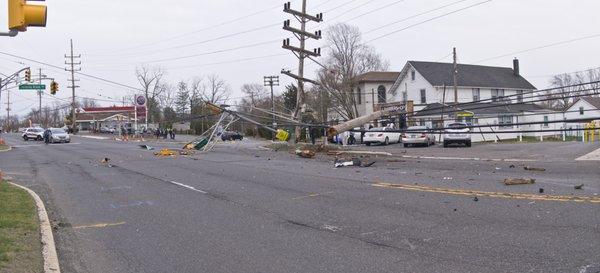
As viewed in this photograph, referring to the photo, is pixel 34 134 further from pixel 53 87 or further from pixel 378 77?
pixel 378 77

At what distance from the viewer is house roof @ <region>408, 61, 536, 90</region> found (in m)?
59.2

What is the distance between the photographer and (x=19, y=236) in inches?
320

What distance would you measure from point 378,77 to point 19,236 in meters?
68.1

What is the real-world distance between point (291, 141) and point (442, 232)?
103 feet

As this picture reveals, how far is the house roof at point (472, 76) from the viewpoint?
5916 centimetres

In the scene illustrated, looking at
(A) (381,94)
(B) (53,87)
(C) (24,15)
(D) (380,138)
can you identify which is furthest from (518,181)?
(A) (381,94)

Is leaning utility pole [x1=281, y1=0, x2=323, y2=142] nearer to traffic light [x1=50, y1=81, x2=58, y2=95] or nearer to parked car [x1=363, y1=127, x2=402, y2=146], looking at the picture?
parked car [x1=363, y1=127, x2=402, y2=146]

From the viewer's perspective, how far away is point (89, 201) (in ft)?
43.0

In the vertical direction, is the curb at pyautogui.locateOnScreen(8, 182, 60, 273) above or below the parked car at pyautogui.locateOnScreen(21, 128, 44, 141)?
below

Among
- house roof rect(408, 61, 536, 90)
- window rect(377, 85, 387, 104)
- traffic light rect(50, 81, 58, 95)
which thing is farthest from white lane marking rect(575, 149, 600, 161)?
window rect(377, 85, 387, 104)

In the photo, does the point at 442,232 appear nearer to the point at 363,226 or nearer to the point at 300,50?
the point at 363,226

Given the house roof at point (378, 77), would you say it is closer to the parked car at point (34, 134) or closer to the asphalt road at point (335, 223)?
the parked car at point (34, 134)

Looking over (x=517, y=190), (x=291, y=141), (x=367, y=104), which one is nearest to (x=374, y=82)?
(x=367, y=104)

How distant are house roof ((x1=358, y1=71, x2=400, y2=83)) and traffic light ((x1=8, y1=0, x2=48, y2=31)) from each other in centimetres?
6364
